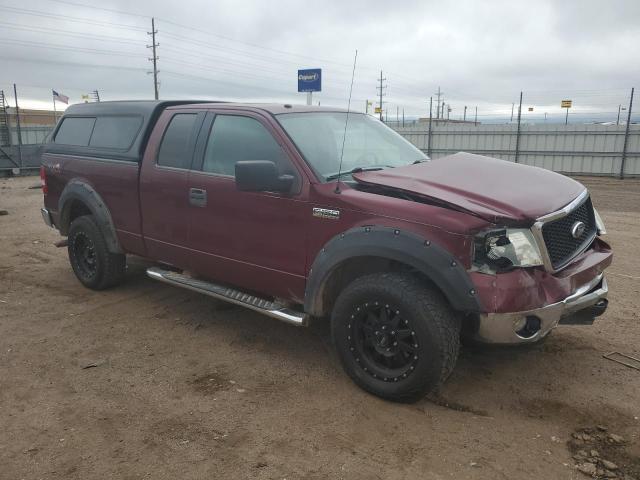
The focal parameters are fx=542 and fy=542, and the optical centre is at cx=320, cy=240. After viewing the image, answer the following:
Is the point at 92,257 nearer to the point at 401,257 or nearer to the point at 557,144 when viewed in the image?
the point at 401,257

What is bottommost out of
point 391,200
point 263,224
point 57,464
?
point 57,464

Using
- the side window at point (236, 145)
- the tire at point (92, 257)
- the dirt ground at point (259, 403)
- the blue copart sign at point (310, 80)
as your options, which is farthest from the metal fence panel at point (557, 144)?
the side window at point (236, 145)

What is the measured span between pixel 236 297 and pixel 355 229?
125 cm

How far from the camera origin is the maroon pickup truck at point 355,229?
3.05m

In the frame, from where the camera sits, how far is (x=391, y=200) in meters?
3.32

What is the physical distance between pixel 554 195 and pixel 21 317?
15.1ft

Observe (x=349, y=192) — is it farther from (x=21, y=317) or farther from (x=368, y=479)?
(x=21, y=317)

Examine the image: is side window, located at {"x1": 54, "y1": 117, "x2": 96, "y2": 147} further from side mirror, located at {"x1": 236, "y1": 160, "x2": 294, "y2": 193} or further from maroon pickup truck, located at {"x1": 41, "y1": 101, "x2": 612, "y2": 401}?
side mirror, located at {"x1": 236, "y1": 160, "x2": 294, "y2": 193}

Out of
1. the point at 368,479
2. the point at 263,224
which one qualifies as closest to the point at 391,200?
the point at 263,224

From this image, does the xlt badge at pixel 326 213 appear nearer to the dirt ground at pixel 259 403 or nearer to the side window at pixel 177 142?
the dirt ground at pixel 259 403

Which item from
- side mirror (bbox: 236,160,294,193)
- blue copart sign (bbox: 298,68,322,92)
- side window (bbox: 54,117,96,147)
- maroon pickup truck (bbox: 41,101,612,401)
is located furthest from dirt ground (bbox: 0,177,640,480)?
blue copart sign (bbox: 298,68,322,92)

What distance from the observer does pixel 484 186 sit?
11.1 feet

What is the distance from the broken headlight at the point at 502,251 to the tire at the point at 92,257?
3.79 meters

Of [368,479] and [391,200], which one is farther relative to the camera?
[391,200]
